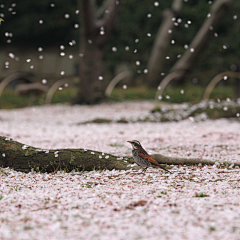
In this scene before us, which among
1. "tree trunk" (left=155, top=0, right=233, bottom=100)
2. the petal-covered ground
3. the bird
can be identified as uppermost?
"tree trunk" (left=155, top=0, right=233, bottom=100)

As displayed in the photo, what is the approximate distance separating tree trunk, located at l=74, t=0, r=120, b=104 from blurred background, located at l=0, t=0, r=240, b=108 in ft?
0.14

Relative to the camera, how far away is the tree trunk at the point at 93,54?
17.5 metres

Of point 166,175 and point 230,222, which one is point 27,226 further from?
point 166,175

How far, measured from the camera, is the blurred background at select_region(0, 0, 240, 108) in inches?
701

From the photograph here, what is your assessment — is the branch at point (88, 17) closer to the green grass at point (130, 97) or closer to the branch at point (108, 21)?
the branch at point (108, 21)

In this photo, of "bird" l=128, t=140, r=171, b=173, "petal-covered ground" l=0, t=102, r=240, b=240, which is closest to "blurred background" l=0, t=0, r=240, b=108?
"petal-covered ground" l=0, t=102, r=240, b=240

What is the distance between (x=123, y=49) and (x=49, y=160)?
804 inches

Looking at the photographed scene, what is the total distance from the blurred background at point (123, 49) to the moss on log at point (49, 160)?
9.33 m

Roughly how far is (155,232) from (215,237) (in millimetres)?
535

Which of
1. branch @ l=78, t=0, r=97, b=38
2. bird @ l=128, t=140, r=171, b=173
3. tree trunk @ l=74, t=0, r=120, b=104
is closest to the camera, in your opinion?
bird @ l=128, t=140, r=171, b=173

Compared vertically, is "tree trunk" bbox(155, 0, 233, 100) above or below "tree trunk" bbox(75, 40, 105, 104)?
above

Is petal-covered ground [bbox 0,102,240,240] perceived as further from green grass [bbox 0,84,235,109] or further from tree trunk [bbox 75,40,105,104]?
green grass [bbox 0,84,235,109]

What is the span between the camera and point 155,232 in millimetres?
3762

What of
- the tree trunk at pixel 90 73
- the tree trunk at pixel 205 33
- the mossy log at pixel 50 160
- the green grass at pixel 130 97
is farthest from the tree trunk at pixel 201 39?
the mossy log at pixel 50 160
